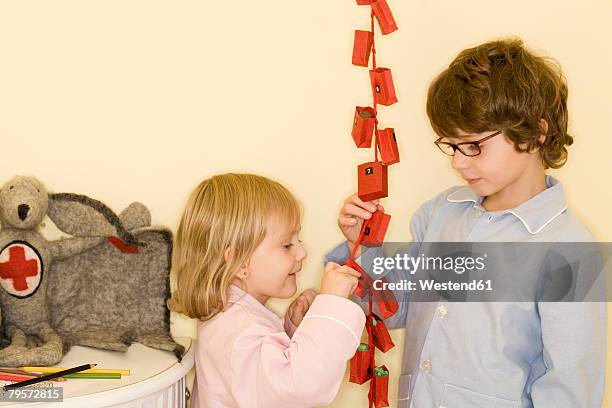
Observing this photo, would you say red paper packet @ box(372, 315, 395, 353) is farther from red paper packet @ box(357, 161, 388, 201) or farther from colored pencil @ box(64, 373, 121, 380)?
colored pencil @ box(64, 373, 121, 380)

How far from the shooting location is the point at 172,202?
4.61 ft

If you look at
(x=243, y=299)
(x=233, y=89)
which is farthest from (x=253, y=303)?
(x=233, y=89)

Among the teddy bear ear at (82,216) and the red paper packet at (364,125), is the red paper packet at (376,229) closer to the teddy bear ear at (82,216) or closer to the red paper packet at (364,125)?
the red paper packet at (364,125)

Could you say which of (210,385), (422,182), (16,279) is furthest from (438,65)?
(16,279)

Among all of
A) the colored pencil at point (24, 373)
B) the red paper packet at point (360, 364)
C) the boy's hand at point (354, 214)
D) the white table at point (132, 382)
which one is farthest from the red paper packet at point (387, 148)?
the colored pencil at point (24, 373)

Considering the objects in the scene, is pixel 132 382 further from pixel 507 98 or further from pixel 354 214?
pixel 507 98

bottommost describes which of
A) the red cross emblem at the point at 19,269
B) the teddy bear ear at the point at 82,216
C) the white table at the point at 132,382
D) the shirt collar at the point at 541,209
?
the white table at the point at 132,382

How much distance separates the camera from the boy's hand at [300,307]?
4.21 ft

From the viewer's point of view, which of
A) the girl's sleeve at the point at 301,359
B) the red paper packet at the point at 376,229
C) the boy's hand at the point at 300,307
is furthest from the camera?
the boy's hand at the point at 300,307

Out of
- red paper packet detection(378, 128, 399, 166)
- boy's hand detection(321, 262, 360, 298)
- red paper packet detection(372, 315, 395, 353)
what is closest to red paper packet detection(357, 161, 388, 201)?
red paper packet detection(378, 128, 399, 166)

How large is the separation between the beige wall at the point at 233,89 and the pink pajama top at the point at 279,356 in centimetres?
37

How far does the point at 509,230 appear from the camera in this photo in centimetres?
113

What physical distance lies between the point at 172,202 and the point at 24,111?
0.34 m

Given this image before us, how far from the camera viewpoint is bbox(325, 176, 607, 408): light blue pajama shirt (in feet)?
3.37
